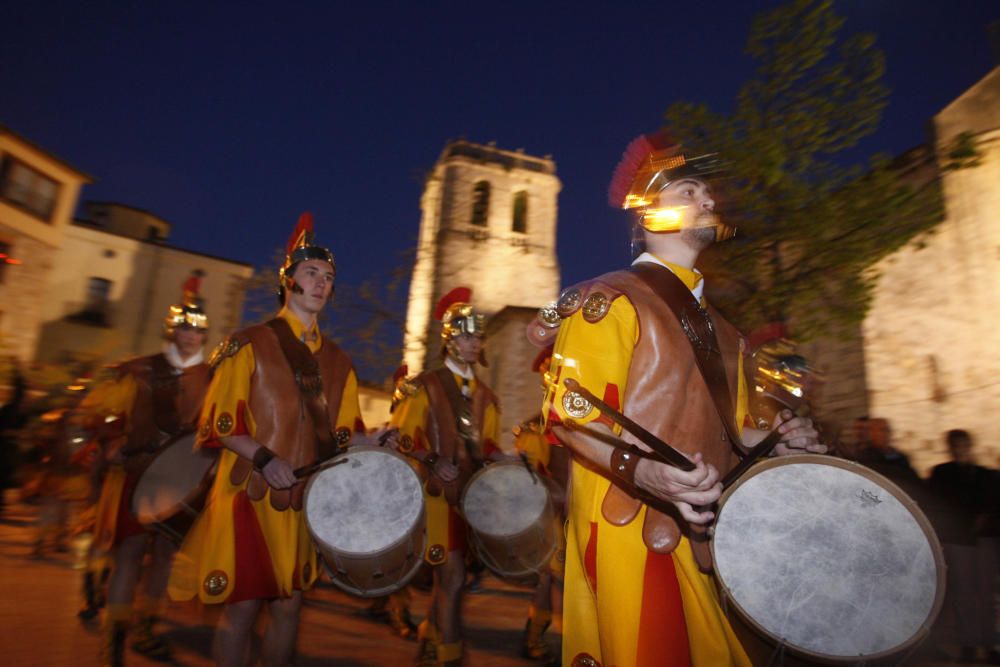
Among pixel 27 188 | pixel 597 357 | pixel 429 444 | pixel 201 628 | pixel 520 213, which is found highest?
pixel 520 213

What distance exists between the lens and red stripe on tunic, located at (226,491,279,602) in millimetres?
2984

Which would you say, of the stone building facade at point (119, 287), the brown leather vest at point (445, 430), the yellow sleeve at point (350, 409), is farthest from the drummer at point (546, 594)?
the stone building facade at point (119, 287)

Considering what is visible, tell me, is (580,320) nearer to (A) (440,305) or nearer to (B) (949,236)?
(A) (440,305)

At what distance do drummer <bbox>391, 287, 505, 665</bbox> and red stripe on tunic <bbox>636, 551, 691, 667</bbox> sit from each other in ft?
9.20

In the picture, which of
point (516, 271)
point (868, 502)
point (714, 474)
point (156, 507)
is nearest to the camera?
point (714, 474)

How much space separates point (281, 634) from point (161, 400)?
2.77 meters

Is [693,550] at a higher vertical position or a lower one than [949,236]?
lower

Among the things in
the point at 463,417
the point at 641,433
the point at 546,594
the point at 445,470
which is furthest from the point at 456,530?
the point at 641,433

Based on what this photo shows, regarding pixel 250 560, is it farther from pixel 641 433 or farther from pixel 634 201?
pixel 634 201

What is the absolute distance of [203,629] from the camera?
225 inches

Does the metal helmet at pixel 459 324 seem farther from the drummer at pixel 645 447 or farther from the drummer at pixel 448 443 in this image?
the drummer at pixel 645 447

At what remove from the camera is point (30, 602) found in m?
6.13

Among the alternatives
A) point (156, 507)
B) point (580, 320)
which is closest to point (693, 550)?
point (580, 320)

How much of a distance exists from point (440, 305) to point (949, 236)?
517 inches
